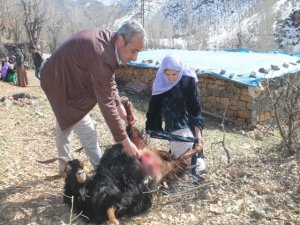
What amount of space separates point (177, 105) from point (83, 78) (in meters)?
1.00

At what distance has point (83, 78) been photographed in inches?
118

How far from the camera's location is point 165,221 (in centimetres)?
306

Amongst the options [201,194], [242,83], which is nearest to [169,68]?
[201,194]

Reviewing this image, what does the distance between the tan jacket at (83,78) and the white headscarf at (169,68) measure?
49cm

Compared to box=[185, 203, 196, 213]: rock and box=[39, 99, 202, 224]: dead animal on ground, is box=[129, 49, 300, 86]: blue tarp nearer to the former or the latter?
box=[185, 203, 196, 213]: rock

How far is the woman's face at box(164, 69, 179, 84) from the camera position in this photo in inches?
138

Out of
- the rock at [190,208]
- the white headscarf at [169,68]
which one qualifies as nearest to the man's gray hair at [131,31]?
the white headscarf at [169,68]

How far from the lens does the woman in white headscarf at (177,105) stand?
353 centimetres

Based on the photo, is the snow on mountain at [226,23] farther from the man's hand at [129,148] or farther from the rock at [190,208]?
the man's hand at [129,148]

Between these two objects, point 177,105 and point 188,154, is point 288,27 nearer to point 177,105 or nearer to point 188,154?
point 177,105

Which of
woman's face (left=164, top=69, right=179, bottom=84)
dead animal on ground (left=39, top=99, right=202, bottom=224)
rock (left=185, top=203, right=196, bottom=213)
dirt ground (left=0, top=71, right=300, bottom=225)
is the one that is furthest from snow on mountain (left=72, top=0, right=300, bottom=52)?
dead animal on ground (left=39, top=99, right=202, bottom=224)

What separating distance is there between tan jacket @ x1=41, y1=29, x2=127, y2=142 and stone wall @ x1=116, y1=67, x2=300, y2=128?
499 centimetres

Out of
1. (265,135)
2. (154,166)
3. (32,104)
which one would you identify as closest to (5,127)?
(32,104)

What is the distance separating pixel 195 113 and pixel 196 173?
536 millimetres
